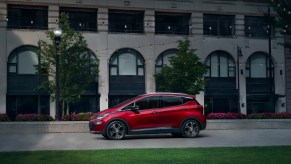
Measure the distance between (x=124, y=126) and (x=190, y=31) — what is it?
77.7 feet

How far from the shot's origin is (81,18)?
3612 cm

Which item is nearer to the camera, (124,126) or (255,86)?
(124,126)

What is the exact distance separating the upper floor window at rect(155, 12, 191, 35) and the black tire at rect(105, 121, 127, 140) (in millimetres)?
22899

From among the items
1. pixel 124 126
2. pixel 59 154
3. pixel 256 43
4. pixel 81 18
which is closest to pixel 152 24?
pixel 81 18

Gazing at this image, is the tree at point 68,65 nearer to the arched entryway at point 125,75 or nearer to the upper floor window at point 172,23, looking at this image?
the arched entryway at point 125,75

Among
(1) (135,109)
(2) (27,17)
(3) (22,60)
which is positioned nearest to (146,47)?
(2) (27,17)

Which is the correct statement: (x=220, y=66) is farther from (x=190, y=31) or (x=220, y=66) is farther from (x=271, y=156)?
(x=271, y=156)

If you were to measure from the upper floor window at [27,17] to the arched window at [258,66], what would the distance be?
61.4ft

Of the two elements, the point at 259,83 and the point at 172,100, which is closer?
the point at 172,100

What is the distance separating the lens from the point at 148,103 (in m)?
16.0

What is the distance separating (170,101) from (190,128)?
130cm

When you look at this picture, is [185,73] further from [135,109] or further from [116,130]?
[116,130]

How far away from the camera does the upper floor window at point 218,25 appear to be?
127ft

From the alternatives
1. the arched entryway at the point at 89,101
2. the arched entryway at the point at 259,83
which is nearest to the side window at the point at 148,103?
the arched entryway at the point at 89,101
